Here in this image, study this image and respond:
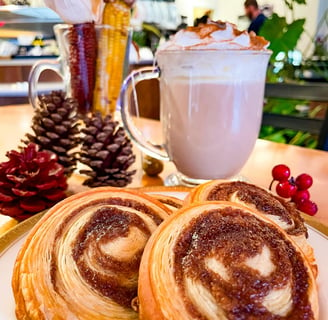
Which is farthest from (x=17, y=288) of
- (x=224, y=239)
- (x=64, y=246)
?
(x=224, y=239)

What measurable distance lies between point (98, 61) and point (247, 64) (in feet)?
1.42

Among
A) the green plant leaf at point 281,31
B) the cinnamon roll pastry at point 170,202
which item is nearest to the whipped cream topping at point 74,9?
the cinnamon roll pastry at point 170,202

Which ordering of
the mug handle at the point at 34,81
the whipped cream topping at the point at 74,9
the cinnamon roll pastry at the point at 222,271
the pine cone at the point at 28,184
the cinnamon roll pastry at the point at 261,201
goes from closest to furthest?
1. the cinnamon roll pastry at the point at 222,271
2. the cinnamon roll pastry at the point at 261,201
3. the pine cone at the point at 28,184
4. the whipped cream topping at the point at 74,9
5. the mug handle at the point at 34,81

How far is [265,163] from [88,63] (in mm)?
511

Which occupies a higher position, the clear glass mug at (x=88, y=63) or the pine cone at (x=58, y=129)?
the clear glass mug at (x=88, y=63)

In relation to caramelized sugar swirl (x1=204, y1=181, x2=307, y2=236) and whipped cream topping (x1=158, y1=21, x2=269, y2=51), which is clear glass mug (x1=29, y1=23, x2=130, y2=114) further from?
caramelized sugar swirl (x1=204, y1=181, x2=307, y2=236)

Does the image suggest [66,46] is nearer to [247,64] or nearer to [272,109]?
[247,64]

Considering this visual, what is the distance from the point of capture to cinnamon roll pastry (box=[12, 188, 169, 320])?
343 mm

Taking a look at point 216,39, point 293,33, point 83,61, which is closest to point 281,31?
point 293,33

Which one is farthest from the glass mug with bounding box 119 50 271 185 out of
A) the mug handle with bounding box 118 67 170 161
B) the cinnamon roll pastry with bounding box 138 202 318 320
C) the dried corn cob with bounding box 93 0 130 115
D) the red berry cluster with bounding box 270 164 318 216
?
the cinnamon roll pastry with bounding box 138 202 318 320

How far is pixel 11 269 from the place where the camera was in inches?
16.1

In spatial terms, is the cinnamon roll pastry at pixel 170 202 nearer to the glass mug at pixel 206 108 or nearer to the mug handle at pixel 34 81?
the glass mug at pixel 206 108

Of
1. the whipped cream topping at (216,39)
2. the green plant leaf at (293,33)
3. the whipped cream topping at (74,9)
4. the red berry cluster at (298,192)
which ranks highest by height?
the whipped cream topping at (74,9)

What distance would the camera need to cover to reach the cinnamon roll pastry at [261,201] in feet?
1.43
